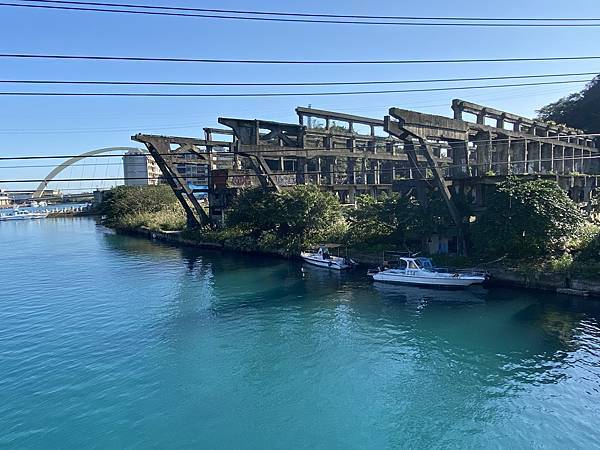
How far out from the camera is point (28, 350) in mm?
18797

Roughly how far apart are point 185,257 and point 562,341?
3481 cm

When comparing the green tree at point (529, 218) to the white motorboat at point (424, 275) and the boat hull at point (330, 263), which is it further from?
the boat hull at point (330, 263)

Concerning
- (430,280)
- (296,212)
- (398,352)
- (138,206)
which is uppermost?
(138,206)

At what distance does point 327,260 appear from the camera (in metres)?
34.2

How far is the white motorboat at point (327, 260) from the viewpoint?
3388 cm

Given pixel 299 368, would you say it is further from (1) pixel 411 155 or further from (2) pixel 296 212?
(2) pixel 296 212

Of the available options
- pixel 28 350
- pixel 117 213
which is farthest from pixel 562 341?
pixel 117 213

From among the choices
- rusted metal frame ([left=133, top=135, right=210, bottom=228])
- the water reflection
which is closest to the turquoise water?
the water reflection

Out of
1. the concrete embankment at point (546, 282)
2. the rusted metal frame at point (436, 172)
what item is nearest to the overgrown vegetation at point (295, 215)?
the rusted metal frame at point (436, 172)

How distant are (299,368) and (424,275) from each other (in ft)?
45.2

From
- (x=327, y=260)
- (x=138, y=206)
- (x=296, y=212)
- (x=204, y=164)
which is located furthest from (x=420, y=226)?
(x=138, y=206)

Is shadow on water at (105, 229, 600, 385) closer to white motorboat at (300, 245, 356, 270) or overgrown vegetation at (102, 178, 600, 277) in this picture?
white motorboat at (300, 245, 356, 270)

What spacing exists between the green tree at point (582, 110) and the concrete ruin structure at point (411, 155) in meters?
16.1

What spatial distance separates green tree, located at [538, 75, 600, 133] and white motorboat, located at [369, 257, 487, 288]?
181 ft
